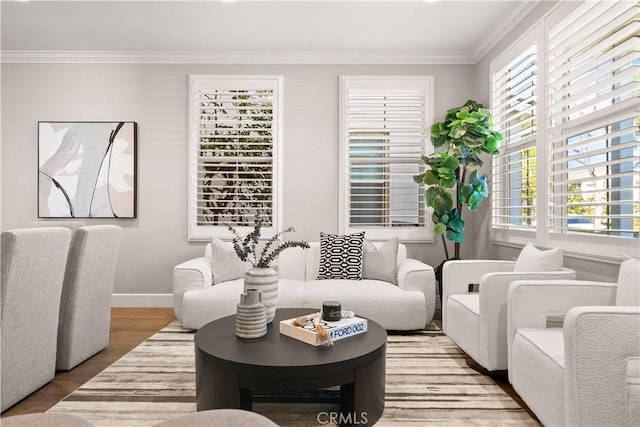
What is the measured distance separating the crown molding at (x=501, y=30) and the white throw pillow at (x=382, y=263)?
2.15m

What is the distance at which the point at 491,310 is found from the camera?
226 cm

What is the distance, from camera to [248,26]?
3.67 m

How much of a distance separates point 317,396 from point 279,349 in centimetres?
52

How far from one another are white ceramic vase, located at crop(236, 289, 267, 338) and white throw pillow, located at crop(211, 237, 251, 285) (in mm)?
1580

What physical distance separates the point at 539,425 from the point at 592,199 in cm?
144

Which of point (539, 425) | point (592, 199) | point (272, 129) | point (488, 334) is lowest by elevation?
point (539, 425)

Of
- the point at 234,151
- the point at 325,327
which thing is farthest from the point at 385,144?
the point at 325,327

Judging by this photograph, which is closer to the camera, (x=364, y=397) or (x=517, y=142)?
(x=364, y=397)

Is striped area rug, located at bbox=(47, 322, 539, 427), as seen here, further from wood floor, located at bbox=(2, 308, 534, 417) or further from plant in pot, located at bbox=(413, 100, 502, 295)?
plant in pot, located at bbox=(413, 100, 502, 295)

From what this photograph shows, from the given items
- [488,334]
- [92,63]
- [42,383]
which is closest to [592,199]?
[488,334]

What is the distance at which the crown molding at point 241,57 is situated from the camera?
427 centimetres

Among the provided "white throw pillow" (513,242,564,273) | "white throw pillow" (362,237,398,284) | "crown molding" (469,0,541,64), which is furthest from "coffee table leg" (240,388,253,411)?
"crown molding" (469,0,541,64)

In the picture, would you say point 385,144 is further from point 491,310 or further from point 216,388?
point 216,388

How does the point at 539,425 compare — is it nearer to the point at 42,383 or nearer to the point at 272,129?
the point at 42,383
